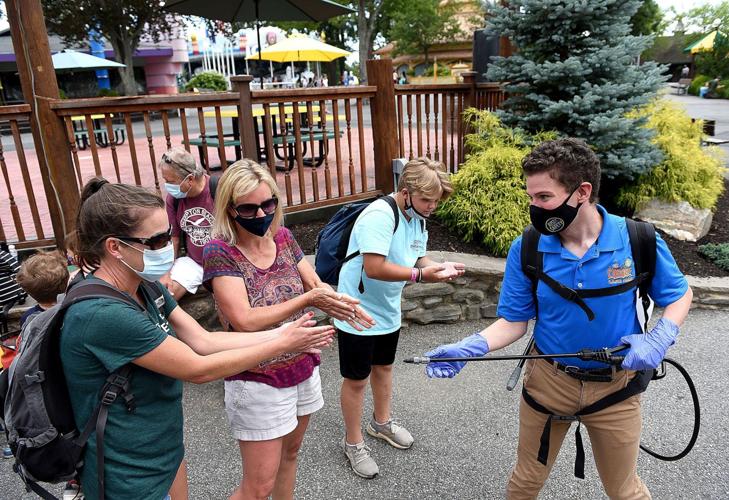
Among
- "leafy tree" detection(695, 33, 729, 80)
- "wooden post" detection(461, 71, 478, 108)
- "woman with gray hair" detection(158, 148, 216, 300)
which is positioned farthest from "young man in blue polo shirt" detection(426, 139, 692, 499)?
"leafy tree" detection(695, 33, 729, 80)

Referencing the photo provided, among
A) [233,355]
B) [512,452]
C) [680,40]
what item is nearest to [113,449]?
[233,355]

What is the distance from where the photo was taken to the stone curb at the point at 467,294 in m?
4.56

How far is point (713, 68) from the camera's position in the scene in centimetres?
3441

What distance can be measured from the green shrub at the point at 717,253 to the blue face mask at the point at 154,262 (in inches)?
220

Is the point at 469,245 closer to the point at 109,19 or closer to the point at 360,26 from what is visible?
the point at 109,19

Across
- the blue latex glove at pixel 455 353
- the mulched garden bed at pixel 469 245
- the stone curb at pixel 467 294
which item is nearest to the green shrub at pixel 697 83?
the mulched garden bed at pixel 469 245

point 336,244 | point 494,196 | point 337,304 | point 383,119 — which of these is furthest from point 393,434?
point 383,119

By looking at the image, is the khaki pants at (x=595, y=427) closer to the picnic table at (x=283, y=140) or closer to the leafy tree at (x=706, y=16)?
the picnic table at (x=283, y=140)

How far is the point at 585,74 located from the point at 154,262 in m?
5.19

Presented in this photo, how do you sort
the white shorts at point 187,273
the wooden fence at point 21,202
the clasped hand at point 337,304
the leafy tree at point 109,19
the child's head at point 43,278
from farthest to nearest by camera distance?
1. the leafy tree at point 109,19
2. the wooden fence at point 21,202
3. the white shorts at point 187,273
4. the child's head at point 43,278
5. the clasped hand at point 337,304

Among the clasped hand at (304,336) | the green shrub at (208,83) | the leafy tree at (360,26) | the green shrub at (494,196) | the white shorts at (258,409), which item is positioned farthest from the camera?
the leafy tree at (360,26)

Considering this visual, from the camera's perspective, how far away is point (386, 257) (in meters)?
2.61

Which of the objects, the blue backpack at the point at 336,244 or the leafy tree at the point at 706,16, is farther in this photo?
the leafy tree at the point at 706,16


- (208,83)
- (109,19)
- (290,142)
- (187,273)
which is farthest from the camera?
(208,83)
